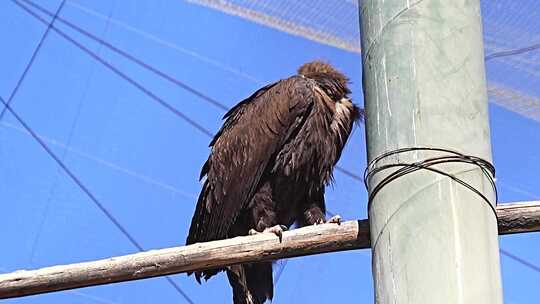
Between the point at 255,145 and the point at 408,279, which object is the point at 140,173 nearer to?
the point at 255,145

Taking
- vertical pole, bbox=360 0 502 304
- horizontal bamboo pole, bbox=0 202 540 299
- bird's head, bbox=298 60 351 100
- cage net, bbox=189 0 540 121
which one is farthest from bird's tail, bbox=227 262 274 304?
vertical pole, bbox=360 0 502 304

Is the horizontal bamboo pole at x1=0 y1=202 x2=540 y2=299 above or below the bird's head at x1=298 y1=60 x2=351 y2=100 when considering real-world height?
below

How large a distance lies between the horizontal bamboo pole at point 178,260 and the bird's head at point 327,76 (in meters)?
1.86

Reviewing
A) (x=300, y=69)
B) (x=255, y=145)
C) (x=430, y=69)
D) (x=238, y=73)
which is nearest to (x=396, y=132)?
(x=430, y=69)

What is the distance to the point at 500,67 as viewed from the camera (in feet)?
24.6

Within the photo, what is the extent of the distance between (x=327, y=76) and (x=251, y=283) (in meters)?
→ 1.10

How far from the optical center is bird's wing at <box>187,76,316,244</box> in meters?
6.10

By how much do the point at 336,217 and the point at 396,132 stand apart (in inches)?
66.3

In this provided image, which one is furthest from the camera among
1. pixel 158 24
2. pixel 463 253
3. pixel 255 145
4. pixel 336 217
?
pixel 158 24

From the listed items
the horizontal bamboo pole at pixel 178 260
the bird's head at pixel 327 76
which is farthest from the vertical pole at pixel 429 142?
the bird's head at pixel 327 76

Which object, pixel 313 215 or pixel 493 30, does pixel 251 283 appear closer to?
pixel 313 215

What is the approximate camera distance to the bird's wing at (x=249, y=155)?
20.0 feet

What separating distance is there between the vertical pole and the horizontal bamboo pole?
927mm

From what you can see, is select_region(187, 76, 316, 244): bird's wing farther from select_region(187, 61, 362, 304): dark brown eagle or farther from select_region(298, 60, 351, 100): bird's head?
select_region(298, 60, 351, 100): bird's head
